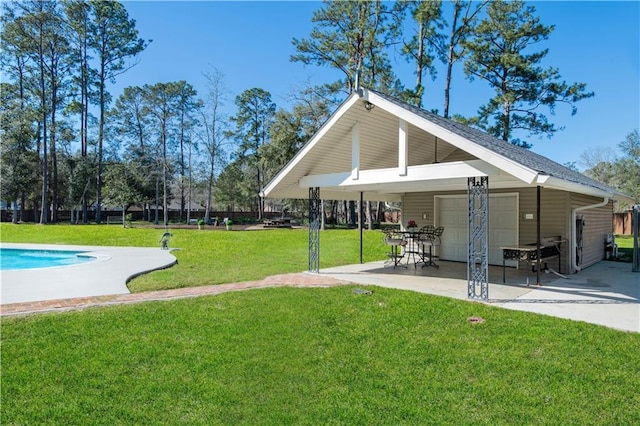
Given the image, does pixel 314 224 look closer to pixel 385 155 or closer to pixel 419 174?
pixel 385 155

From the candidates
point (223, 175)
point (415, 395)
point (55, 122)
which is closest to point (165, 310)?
point (415, 395)

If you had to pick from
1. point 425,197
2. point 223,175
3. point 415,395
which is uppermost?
point 223,175

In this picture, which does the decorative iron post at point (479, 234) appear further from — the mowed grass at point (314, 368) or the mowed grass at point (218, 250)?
the mowed grass at point (218, 250)

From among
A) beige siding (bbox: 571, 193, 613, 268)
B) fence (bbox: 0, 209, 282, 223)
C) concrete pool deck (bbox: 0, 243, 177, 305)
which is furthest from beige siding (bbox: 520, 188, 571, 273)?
fence (bbox: 0, 209, 282, 223)

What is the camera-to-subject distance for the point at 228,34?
12.4m

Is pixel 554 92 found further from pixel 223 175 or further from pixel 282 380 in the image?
pixel 223 175

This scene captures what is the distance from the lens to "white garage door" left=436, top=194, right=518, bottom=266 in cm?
1081

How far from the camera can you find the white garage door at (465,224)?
10812 mm

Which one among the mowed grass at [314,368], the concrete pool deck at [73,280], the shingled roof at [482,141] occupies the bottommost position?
the mowed grass at [314,368]

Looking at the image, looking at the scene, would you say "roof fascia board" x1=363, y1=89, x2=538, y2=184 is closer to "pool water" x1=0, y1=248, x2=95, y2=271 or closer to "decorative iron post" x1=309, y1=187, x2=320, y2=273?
"decorative iron post" x1=309, y1=187, x2=320, y2=273

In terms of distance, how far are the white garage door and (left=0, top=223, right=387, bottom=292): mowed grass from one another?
2522 mm

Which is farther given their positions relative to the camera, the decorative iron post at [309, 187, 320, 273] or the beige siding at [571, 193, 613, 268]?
the beige siding at [571, 193, 613, 268]

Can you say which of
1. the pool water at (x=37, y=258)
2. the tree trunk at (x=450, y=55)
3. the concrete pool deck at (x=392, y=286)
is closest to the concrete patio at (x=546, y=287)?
the concrete pool deck at (x=392, y=286)

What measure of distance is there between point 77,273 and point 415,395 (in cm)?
904
